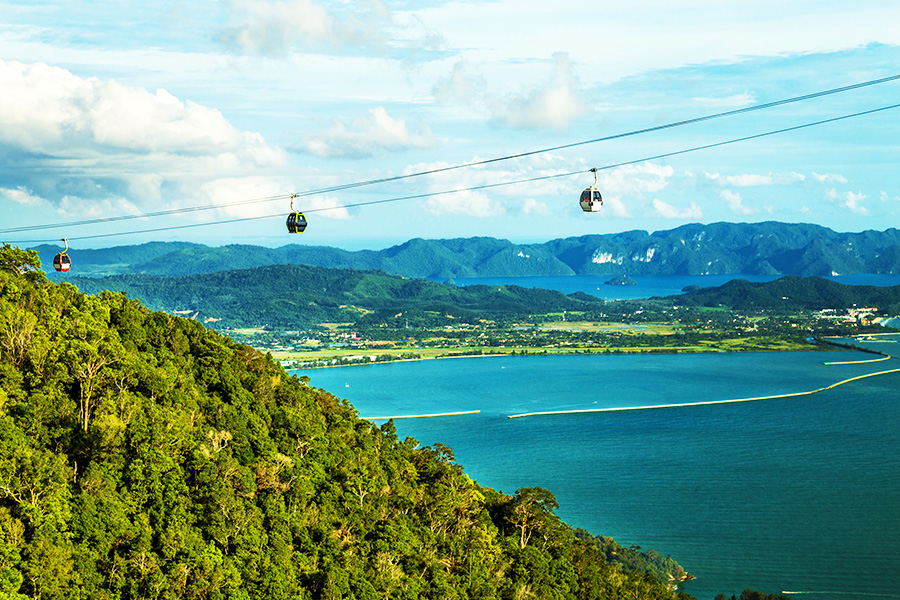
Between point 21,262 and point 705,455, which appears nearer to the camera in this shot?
point 21,262

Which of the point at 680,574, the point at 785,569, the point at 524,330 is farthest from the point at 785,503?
the point at 524,330

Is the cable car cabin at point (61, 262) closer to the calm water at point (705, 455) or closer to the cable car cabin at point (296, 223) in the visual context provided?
the cable car cabin at point (296, 223)

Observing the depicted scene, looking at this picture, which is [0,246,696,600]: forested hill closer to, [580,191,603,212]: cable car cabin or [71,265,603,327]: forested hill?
[580,191,603,212]: cable car cabin

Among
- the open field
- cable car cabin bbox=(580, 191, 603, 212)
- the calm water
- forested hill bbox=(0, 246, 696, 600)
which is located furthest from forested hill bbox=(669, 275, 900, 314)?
cable car cabin bbox=(580, 191, 603, 212)

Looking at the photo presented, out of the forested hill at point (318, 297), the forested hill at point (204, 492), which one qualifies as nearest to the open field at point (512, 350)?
the forested hill at point (318, 297)

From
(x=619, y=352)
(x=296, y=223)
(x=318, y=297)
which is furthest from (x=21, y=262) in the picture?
(x=318, y=297)

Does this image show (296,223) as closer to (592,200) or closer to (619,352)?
(592,200)
